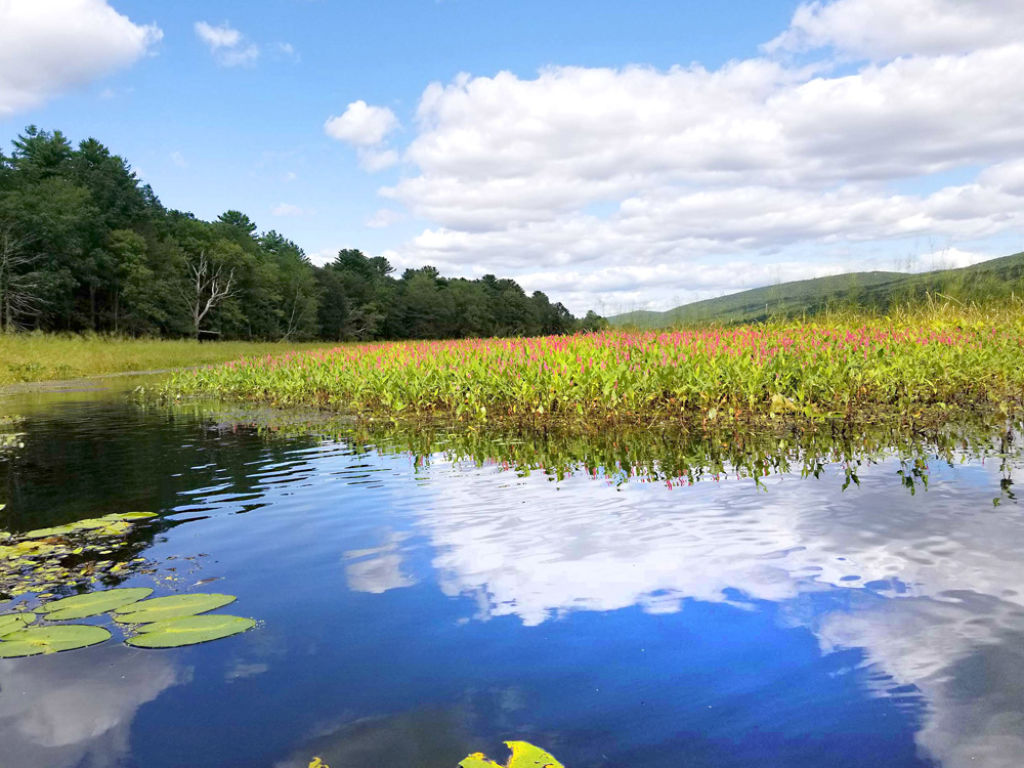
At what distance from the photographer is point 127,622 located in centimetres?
335

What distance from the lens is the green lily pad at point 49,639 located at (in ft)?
9.96

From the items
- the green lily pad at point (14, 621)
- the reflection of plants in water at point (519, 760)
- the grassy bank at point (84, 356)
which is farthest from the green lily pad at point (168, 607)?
the grassy bank at point (84, 356)

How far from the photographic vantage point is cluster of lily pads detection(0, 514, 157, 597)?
13.2ft

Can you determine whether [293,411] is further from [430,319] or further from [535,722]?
[430,319]

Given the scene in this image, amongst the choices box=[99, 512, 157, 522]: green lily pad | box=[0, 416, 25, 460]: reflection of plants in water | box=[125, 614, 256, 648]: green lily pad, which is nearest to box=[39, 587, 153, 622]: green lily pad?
box=[125, 614, 256, 648]: green lily pad

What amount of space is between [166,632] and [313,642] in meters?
0.70

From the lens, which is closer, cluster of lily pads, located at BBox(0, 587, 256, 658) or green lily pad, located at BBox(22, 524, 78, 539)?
cluster of lily pads, located at BBox(0, 587, 256, 658)

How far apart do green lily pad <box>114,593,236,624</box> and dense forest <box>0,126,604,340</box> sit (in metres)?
26.8

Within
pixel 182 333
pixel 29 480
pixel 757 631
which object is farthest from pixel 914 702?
pixel 182 333

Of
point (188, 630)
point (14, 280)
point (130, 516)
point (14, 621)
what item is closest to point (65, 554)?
point (130, 516)

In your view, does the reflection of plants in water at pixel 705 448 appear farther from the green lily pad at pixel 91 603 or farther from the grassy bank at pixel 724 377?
the green lily pad at pixel 91 603

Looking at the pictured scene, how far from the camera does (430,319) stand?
320 ft

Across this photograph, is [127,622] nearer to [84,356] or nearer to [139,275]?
[84,356]

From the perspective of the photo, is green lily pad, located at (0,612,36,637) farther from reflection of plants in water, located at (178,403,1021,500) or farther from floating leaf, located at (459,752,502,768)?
reflection of plants in water, located at (178,403,1021,500)
